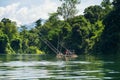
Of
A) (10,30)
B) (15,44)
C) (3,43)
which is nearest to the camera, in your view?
(3,43)

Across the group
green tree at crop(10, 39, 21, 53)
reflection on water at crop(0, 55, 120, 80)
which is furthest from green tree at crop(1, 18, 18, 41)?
reflection on water at crop(0, 55, 120, 80)

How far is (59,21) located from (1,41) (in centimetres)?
2570

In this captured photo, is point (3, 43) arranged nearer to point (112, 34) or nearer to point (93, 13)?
point (93, 13)

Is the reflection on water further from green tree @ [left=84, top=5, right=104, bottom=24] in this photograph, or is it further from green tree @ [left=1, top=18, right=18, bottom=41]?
green tree @ [left=1, top=18, right=18, bottom=41]

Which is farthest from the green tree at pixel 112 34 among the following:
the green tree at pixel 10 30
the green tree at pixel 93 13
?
the green tree at pixel 10 30

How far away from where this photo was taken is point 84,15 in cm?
14100

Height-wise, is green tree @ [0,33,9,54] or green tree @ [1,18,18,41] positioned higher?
green tree @ [1,18,18,41]

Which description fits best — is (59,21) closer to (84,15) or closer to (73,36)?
(84,15)

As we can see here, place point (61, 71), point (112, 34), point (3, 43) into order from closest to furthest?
point (61, 71), point (112, 34), point (3, 43)

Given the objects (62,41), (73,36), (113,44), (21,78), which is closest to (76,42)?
(73,36)

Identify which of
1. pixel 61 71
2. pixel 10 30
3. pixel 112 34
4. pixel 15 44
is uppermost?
pixel 10 30

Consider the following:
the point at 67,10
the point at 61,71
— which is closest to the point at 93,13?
the point at 67,10

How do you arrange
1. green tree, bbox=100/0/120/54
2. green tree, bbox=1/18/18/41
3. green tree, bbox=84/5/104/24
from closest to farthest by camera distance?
green tree, bbox=100/0/120/54 → green tree, bbox=84/5/104/24 → green tree, bbox=1/18/18/41

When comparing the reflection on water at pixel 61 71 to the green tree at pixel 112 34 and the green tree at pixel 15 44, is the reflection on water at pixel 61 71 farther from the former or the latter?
the green tree at pixel 15 44
